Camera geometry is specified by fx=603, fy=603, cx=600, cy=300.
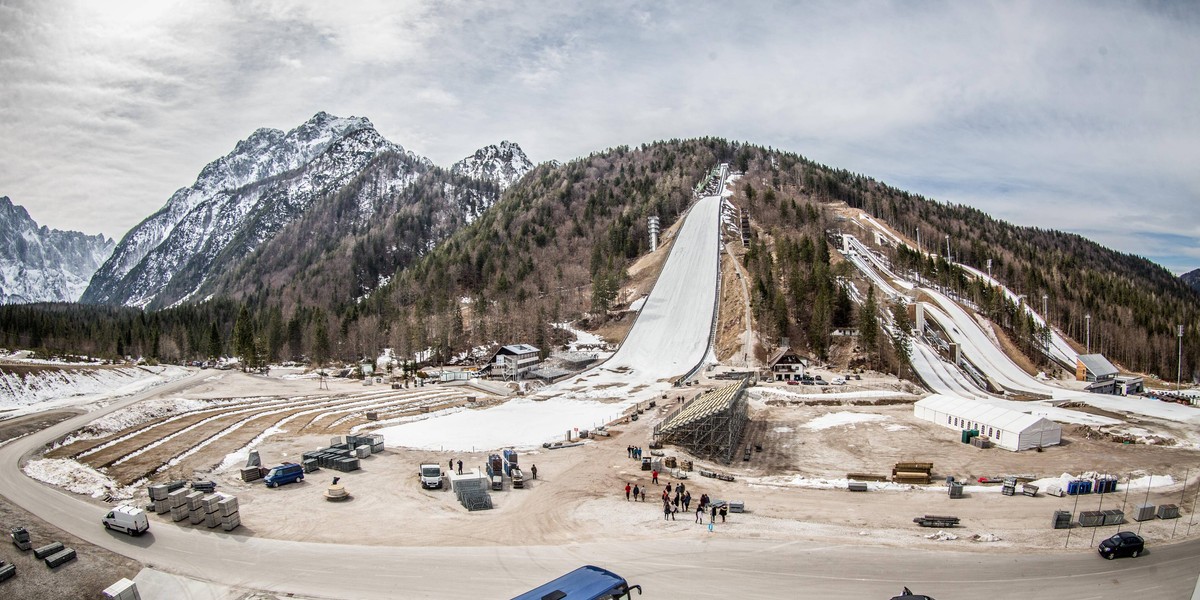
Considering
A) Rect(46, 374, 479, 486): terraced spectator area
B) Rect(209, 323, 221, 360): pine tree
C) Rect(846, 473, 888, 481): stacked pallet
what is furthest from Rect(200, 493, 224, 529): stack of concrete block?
Rect(209, 323, 221, 360): pine tree

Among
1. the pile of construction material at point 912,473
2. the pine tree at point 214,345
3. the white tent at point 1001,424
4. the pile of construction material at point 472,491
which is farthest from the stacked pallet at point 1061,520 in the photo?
the pine tree at point 214,345

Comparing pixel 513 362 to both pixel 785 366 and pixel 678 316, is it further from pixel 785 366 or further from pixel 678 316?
pixel 785 366

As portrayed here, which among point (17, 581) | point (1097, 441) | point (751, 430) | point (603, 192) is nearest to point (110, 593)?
point (17, 581)

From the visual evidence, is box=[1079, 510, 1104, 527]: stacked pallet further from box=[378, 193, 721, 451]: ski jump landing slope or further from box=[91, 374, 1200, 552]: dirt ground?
box=[378, 193, 721, 451]: ski jump landing slope

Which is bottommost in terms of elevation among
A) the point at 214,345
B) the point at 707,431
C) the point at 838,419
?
the point at 838,419

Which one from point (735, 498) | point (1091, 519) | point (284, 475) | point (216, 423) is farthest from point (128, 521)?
point (1091, 519)

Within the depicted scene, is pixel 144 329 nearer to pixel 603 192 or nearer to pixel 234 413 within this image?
pixel 234 413

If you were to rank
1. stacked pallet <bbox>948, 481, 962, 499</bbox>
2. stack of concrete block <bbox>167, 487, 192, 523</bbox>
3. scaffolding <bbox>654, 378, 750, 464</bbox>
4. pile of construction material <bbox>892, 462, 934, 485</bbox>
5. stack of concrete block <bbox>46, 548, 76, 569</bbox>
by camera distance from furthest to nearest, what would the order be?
1. scaffolding <bbox>654, 378, 750, 464</bbox>
2. pile of construction material <bbox>892, 462, 934, 485</bbox>
3. stacked pallet <bbox>948, 481, 962, 499</bbox>
4. stack of concrete block <bbox>167, 487, 192, 523</bbox>
5. stack of concrete block <bbox>46, 548, 76, 569</bbox>
